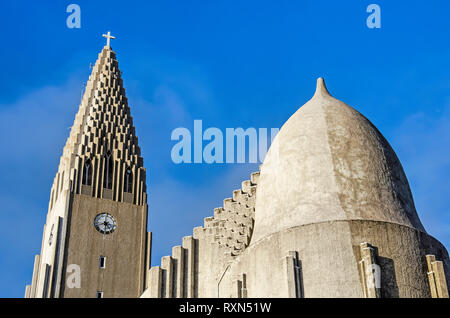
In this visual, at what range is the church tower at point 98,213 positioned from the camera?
140 feet

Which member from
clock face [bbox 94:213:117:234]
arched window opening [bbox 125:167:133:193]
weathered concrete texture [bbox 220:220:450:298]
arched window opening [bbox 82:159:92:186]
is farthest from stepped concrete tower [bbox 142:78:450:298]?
arched window opening [bbox 125:167:133:193]

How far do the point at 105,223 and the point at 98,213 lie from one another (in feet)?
2.77

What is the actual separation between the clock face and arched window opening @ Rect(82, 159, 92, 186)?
2.69 meters

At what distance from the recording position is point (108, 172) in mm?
48000

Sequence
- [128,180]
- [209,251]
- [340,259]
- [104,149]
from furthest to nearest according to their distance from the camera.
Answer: [104,149] → [128,180] → [209,251] → [340,259]

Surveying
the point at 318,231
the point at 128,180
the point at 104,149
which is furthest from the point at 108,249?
the point at 318,231

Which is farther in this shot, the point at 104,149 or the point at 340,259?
the point at 104,149

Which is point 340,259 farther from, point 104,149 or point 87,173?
point 104,149

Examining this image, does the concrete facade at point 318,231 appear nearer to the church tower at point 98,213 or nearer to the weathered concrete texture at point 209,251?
the weathered concrete texture at point 209,251

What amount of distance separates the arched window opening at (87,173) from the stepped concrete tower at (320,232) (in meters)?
17.8

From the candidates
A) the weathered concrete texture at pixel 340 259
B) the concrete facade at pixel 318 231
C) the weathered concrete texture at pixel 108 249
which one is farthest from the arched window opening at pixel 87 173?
the weathered concrete texture at pixel 340 259

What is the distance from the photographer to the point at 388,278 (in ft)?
75.2

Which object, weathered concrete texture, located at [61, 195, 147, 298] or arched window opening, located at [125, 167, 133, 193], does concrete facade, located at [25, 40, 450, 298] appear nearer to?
weathered concrete texture, located at [61, 195, 147, 298]
